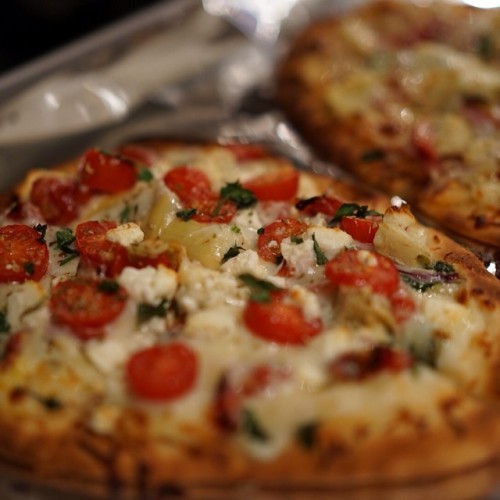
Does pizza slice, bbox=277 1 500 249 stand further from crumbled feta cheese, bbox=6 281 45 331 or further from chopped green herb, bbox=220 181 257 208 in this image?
crumbled feta cheese, bbox=6 281 45 331

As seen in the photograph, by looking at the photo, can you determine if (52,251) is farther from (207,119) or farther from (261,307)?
(207,119)

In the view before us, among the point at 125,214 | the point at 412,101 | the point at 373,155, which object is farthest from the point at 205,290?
the point at 412,101

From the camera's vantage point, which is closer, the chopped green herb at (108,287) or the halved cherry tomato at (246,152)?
the chopped green herb at (108,287)

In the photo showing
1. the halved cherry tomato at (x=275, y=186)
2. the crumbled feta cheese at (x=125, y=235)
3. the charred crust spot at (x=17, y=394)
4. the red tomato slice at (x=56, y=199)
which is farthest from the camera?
the halved cherry tomato at (x=275, y=186)

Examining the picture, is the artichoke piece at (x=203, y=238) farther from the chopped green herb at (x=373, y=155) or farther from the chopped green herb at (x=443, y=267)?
the chopped green herb at (x=373, y=155)

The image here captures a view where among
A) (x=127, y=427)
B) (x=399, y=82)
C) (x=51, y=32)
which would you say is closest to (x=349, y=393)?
(x=127, y=427)

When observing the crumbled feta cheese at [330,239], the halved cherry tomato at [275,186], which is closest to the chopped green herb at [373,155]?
the halved cherry tomato at [275,186]

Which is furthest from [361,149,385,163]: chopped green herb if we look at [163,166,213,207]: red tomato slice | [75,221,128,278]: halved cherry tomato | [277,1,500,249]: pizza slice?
[75,221,128,278]: halved cherry tomato
